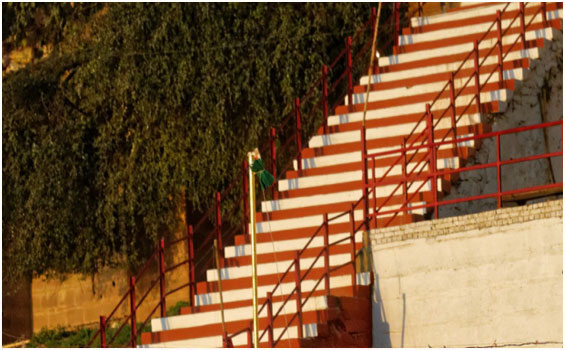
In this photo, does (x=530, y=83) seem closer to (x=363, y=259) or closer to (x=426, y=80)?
(x=426, y=80)

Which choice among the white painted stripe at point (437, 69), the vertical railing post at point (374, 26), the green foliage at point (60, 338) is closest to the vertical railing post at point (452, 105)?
the white painted stripe at point (437, 69)

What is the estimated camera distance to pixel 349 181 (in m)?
30.9

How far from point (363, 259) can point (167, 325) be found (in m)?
2.90

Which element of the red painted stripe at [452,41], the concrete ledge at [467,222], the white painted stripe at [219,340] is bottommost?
the white painted stripe at [219,340]

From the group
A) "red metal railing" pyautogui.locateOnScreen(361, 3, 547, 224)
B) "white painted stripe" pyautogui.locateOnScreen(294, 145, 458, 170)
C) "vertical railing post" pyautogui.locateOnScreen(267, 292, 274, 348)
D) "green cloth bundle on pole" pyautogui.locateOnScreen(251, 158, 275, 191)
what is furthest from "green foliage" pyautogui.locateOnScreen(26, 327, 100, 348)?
"green cloth bundle on pole" pyautogui.locateOnScreen(251, 158, 275, 191)

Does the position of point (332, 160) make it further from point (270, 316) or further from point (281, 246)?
point (270, 316)

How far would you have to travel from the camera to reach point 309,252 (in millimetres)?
29938

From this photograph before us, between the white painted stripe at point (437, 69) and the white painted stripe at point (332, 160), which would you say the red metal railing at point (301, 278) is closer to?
the white painted stripe at point (332, 160)

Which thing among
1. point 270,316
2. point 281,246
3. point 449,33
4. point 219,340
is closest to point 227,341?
point 270,316

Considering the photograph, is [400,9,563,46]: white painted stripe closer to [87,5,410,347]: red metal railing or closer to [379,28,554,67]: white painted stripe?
[379,28,554,67]: white painted stripe

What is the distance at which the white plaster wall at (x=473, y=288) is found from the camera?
26688 mm

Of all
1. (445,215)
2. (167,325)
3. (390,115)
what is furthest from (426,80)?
(167,325)

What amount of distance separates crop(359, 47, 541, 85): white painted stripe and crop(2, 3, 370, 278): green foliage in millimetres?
1908

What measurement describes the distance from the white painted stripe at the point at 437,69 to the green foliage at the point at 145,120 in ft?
6.26
